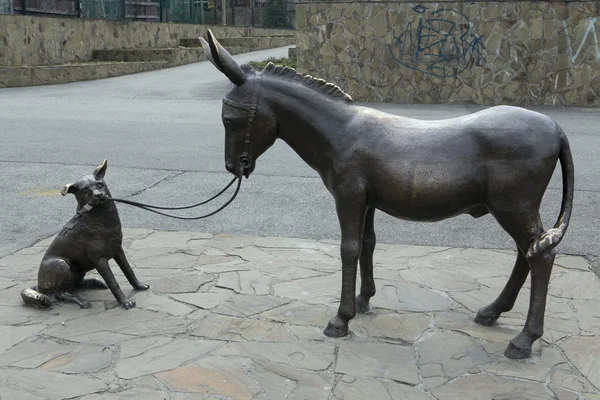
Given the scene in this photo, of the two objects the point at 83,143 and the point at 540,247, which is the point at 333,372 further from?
the point at 83,143

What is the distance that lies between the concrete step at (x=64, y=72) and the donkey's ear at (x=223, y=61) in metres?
16.4

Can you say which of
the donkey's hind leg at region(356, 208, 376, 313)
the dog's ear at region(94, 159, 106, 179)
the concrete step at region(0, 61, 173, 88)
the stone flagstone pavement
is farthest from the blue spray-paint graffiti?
the dog's ear at region(94, 159, 106, 179)

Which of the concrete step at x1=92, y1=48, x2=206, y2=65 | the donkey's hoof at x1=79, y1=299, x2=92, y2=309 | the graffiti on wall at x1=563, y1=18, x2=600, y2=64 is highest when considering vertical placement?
the graffiti on wall at x1=563, y1=18, x2=600, y2=64

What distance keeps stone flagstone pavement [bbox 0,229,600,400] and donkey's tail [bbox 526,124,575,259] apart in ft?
2.40

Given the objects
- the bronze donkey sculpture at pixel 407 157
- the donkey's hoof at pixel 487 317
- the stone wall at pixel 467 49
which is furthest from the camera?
the stone wall at pixel 467 49

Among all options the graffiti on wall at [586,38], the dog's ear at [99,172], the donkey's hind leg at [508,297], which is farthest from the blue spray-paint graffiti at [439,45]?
the dog's ear at [99,172]

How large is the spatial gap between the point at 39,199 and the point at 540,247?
612 centimetres

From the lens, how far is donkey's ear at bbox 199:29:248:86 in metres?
3.67

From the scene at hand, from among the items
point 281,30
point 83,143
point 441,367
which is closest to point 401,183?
point 441,367

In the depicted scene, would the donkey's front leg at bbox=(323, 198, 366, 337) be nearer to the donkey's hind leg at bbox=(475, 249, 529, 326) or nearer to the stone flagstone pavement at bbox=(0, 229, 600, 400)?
the stone flagstone pavement at bbox=(0, 229, 600, 400)

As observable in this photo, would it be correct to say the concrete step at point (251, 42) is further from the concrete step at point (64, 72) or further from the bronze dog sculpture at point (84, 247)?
the bronze dog sculpture at point (84, 247)

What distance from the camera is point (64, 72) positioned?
64.2 feet

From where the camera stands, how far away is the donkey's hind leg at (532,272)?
12.2 ft

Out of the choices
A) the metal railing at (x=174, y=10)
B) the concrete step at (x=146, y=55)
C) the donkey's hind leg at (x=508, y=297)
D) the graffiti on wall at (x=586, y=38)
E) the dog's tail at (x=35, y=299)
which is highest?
the metal railing at (x=174, y=10)
